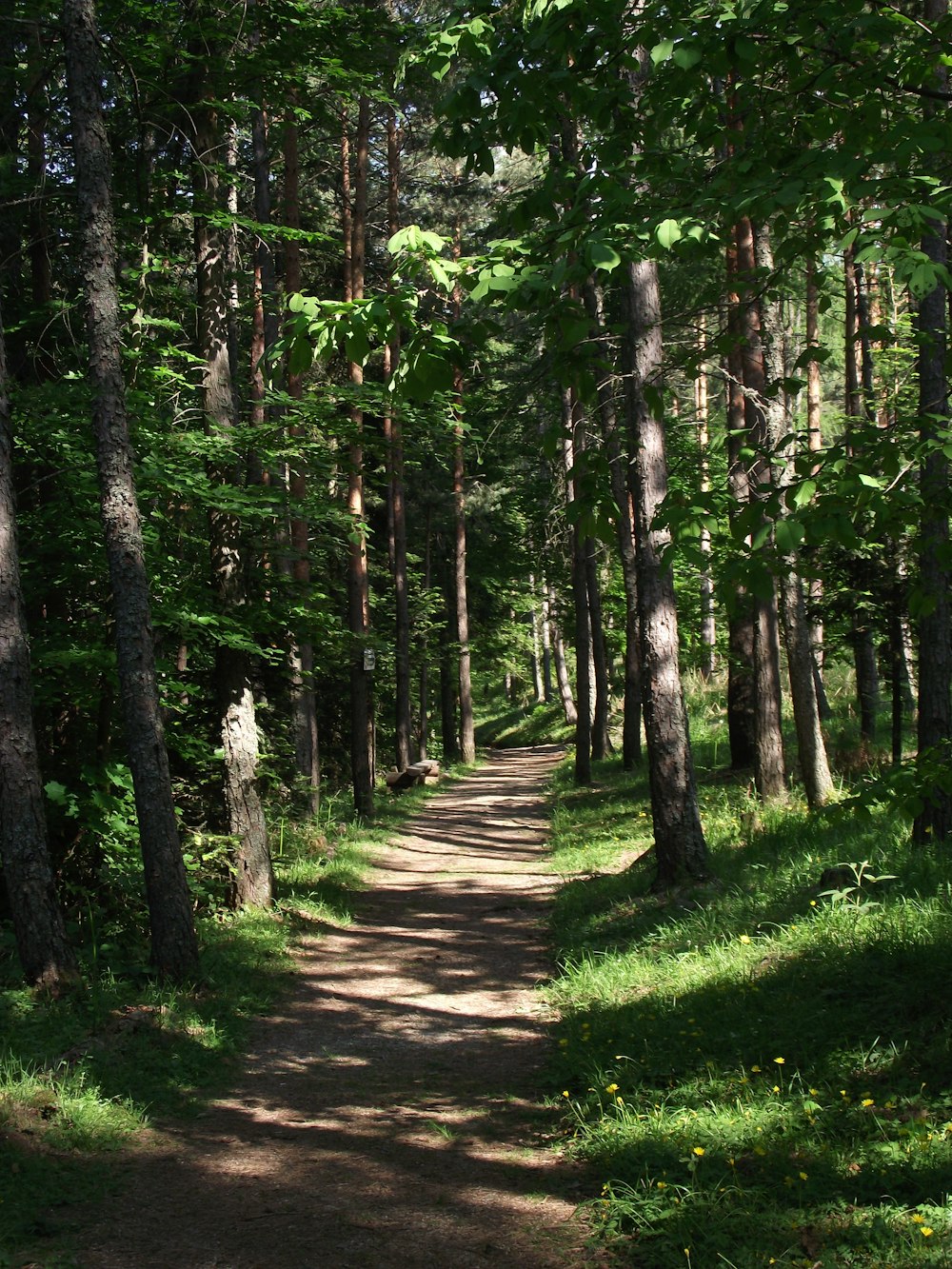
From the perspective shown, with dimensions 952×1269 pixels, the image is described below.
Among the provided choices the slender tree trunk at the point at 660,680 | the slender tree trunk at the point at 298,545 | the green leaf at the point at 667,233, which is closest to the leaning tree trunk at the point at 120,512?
the slender tree trunk at the point at 660,680

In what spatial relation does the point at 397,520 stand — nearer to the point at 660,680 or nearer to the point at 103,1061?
the point at 660,680

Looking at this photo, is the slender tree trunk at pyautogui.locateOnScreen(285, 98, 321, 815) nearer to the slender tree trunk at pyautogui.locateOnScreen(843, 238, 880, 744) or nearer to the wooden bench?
the wooden bench

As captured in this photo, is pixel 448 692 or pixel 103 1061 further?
pixel 448 692

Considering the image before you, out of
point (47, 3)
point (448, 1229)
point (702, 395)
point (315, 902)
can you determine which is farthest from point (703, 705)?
point (448, 1229)

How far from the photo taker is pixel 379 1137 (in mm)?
5867

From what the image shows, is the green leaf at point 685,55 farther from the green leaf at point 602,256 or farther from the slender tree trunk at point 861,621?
the slender tree trunk at point 861,621

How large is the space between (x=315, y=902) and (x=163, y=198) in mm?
7635

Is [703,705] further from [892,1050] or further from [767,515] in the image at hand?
[767,515]

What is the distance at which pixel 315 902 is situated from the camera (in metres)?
11.5

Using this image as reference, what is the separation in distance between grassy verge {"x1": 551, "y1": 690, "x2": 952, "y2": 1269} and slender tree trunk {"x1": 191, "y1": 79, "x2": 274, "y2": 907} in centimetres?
338

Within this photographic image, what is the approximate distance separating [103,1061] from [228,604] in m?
5.08

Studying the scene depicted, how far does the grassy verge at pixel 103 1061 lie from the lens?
499 centimetres

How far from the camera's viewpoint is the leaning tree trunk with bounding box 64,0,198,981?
25.7ft

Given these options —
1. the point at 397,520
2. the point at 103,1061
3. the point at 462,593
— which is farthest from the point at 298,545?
the point at 462,593
